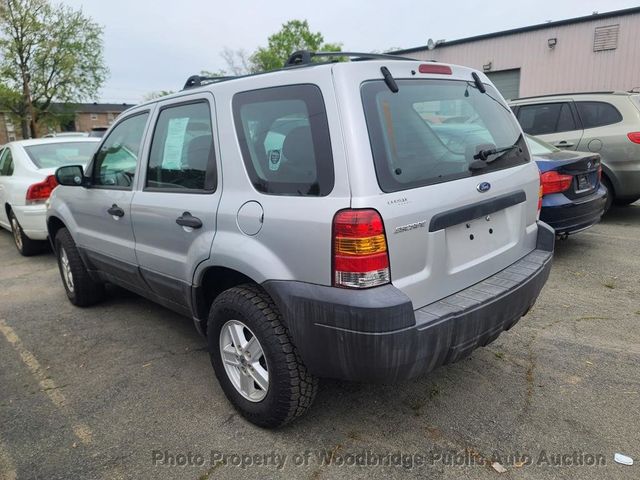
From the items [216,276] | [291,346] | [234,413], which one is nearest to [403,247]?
[291,346]

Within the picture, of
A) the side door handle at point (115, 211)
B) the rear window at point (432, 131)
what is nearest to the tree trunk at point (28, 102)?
the side door handle at point (115, 211)

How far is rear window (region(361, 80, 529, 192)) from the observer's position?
216 cm

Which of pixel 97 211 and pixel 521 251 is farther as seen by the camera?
pixel 97 211

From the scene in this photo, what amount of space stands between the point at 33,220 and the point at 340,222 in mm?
5462

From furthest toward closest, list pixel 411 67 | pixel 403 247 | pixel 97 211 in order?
pixel 97 211, pixel 411 67, pixel 403 247

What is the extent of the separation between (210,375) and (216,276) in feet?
2.58

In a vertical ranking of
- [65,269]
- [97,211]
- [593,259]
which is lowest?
[593,259]

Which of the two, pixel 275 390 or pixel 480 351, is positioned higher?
pixel 275 390

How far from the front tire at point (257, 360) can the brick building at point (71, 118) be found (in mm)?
20546

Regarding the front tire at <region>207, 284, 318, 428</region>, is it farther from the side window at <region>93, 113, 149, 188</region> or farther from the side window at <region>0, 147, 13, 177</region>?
the side window at <region>0, 147, 13, 177</region>

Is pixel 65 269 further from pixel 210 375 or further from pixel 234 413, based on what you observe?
pixel 234 413

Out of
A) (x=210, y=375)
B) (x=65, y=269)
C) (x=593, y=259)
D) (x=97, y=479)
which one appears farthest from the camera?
(x=593, y=259)

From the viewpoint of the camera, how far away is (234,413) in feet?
9.01

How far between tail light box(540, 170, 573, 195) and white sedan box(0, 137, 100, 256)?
5240 millimetres
